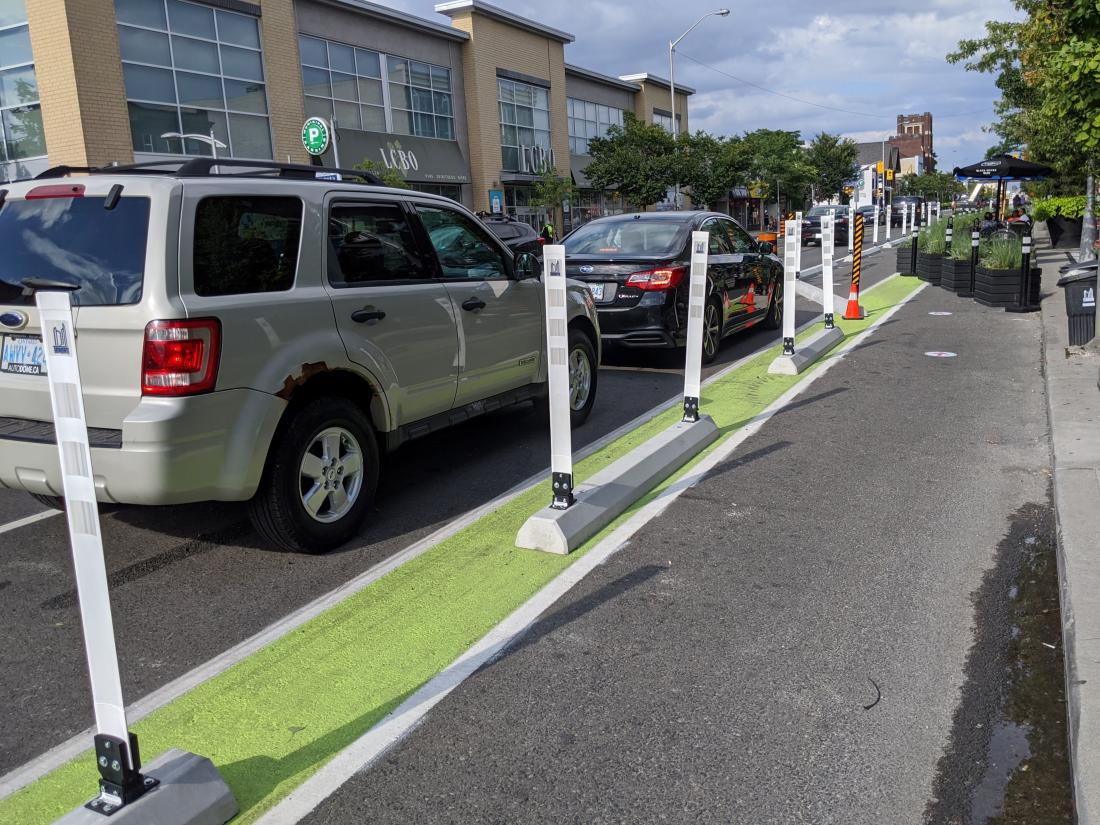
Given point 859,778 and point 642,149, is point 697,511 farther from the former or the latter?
point 642,149

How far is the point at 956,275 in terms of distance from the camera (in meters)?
16.8

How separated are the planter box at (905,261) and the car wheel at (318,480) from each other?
1874cm

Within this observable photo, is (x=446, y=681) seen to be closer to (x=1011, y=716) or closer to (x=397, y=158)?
(x=1011, y=716)

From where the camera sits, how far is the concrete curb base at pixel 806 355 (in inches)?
389

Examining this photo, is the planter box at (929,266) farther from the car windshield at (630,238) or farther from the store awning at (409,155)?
the store awning at (409,155)

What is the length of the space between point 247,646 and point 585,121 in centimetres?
5295

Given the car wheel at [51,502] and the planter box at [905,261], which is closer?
the car wheel at [51,502]

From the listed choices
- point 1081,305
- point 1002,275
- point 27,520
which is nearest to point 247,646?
point 27,520

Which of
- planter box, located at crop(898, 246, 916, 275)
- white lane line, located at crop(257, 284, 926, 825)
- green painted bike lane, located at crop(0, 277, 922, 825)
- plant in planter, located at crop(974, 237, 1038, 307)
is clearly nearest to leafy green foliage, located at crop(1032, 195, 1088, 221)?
planter box, located at crop(898, 246, 916, 275)

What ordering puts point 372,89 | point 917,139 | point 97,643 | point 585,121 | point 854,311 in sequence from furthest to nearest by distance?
point 917,139
point 585,121
point 372,89
point 854,311
point 97,643

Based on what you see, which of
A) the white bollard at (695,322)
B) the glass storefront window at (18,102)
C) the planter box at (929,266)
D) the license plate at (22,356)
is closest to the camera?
the license plate at (22,356)

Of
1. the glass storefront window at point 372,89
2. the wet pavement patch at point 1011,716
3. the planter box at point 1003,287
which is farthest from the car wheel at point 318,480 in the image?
the glass storefront window at point 372,89

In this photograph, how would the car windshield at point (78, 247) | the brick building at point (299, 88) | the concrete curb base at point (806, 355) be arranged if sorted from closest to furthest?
1. the car windshield at point (78, 247)
2. the concrete curb base at point (806, 355)
3. the brick building at point (299, 88)

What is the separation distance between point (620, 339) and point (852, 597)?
18.6ft
